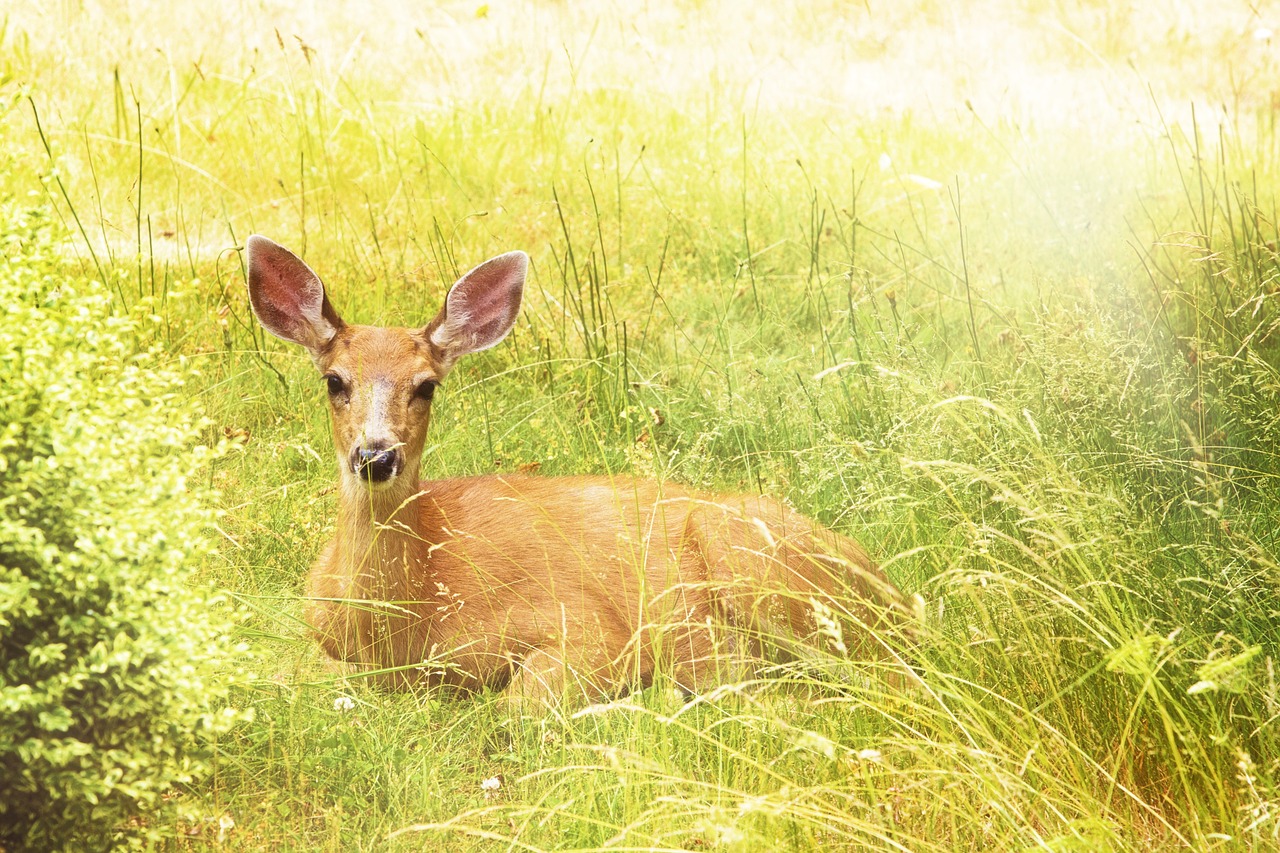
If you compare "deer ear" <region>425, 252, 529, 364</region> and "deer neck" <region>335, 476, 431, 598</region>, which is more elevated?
"deer ear" <region>425, 252, 529, 364</region>

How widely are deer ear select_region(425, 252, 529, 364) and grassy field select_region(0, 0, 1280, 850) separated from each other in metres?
0.49

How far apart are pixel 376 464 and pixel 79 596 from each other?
152 centimetres

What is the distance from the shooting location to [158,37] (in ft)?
29.3

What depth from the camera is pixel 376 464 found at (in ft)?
13.0

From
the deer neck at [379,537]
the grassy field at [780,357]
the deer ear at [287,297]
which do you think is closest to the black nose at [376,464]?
the deer neck at [379,537]

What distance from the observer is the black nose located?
3922 mm

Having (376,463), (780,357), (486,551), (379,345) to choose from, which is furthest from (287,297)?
(780,357)

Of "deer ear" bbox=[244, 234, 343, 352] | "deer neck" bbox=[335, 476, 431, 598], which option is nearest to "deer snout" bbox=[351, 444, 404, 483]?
"deer neck" bbox=[335, 476, 431, 598]

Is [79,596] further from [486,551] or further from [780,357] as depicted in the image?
[780,357]

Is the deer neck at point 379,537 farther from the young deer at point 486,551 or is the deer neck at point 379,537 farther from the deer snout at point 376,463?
the deer snout at point 376,463

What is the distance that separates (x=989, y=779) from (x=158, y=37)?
7647 mm

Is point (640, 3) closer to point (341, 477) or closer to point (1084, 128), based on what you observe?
point (1084, 128)

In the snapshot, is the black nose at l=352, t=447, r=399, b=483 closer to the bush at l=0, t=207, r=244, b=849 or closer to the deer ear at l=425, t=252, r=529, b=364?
the deer ear at l=425, t=252, r=529, b=364

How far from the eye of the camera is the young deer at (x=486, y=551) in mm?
4113
